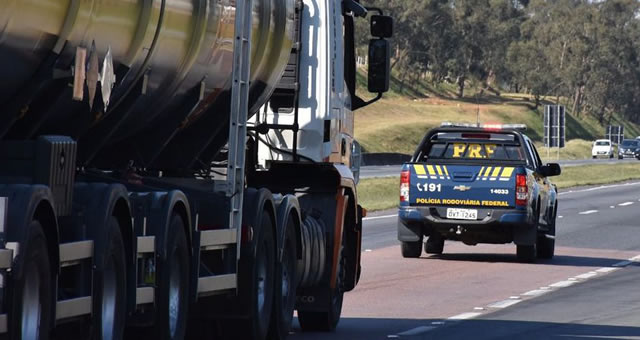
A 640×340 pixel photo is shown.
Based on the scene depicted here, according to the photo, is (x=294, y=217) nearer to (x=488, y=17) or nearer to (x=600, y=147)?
(x=600, y=147)

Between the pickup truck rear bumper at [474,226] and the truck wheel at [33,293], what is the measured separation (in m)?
15.4

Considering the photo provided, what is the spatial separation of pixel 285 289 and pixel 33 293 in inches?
203

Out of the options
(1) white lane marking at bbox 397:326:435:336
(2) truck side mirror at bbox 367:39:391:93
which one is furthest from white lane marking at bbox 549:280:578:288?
(2) truck side mirror at bbox 367:39:391:93

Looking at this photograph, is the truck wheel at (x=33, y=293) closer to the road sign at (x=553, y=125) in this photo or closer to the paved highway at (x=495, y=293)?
the paved highway at (x=495, y=293)

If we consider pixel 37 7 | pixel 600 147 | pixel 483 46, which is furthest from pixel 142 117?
pixel 483 46

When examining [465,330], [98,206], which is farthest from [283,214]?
[98,206]

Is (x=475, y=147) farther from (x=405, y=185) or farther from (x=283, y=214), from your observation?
(x=283, y=214)

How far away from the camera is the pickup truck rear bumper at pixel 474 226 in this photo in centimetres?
2255

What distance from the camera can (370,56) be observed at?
46.6ft

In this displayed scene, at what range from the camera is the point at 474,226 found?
22.7 meters

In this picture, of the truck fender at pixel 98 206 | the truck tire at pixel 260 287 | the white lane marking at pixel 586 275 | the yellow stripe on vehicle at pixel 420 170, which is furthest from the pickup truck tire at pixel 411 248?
the truck fender at pixel 98 206

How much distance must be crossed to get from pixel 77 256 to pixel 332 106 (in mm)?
5927

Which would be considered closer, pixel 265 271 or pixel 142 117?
pixel 142 117

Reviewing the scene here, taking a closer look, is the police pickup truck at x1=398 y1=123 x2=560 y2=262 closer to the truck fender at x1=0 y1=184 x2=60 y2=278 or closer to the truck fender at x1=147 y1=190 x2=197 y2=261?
the truck fender at x1=147 y1=190 x2=197 y2=261
